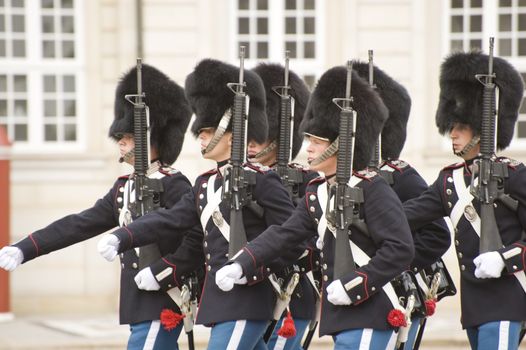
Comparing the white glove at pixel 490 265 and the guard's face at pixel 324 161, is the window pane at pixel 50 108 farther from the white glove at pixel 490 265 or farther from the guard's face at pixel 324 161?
the white glove at pixel 490 265

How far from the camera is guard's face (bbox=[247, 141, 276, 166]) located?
7661 millimetres

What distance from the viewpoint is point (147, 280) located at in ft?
22.7

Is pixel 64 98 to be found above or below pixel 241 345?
above

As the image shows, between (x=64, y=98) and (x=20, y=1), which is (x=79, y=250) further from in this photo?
(x=20, y=1)

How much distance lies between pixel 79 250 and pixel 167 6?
101 inches

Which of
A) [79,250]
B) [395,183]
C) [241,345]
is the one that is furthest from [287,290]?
[79,250]

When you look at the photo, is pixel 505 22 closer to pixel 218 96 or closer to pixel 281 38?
pixel 281 38

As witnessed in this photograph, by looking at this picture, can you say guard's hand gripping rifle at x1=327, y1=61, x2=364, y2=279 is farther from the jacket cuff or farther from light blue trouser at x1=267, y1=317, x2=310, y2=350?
light blue trouser at x1=267, y1=317, x2=310, y2=350

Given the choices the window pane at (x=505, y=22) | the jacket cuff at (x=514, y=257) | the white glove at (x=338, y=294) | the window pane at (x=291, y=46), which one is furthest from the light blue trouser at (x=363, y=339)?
the window pane at (x=505, y=22)

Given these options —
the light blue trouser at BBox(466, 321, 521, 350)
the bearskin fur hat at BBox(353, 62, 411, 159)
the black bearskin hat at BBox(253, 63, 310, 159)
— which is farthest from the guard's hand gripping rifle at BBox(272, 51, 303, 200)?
the light blue trouser at BBox(466, 321, 521, 350)

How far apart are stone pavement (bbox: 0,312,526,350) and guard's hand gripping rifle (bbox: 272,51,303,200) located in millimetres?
3535

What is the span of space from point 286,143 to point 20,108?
604cm

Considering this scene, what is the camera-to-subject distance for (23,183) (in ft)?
43.3

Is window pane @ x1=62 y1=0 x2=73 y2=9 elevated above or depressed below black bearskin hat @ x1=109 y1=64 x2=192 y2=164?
above
